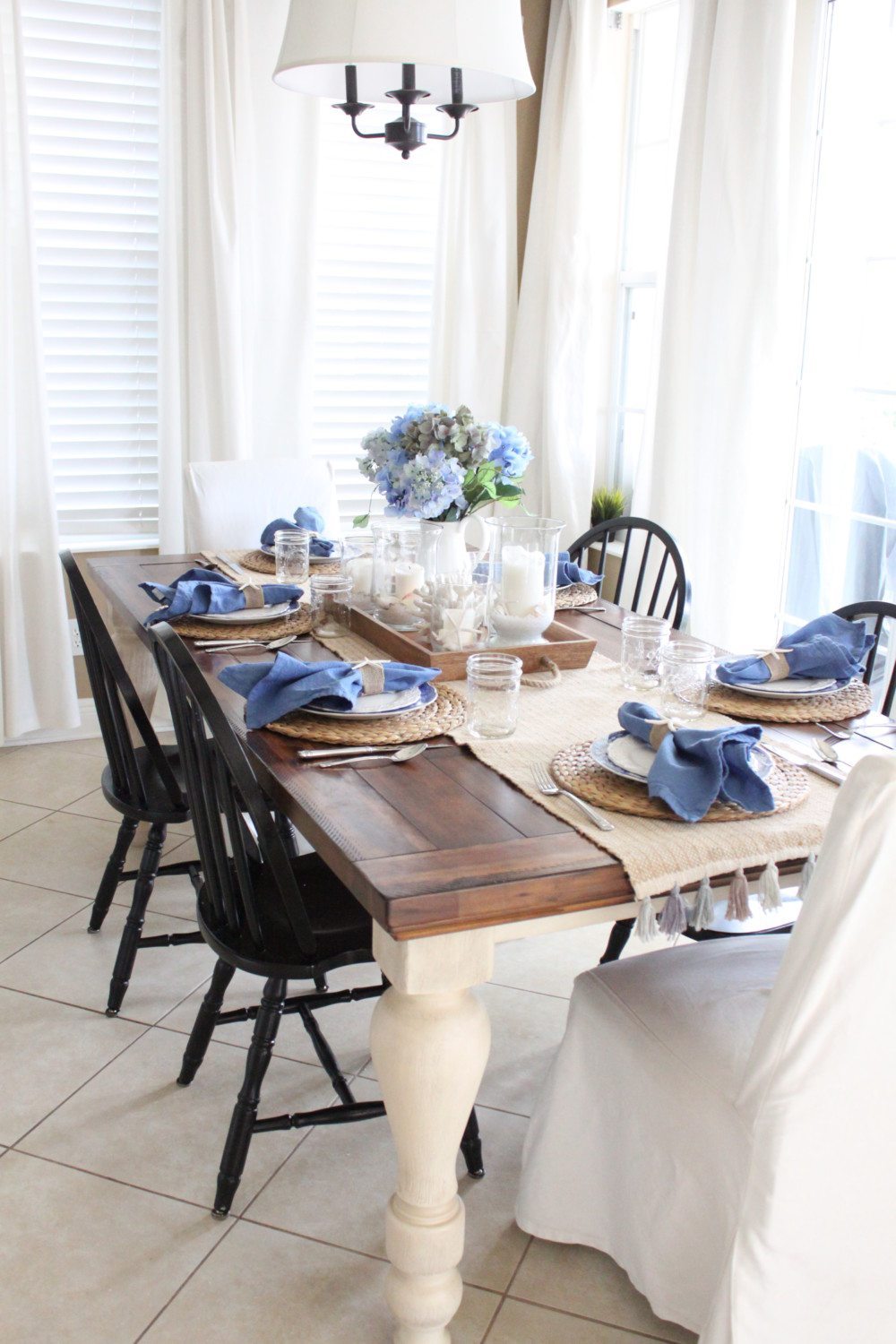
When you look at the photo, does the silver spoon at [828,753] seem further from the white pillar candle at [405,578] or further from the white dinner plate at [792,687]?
the white pillar candle at [405,578]

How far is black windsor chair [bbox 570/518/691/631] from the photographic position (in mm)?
2924

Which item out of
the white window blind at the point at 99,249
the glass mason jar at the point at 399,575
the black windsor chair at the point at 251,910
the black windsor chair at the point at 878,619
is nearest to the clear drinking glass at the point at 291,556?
the glass mason jar at the point at 399,575

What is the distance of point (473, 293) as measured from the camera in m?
4.12

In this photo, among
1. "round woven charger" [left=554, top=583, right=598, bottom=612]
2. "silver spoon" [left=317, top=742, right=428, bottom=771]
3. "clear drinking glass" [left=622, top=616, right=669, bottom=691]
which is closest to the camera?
"silver spoon" [left=317, top=742, right=428, bottom=771]

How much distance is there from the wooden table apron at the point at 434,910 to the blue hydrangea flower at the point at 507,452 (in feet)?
2.63

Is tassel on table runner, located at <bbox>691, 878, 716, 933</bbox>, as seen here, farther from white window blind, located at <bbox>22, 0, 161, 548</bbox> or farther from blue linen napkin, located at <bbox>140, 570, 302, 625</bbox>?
white window blind, located at <bbox>22, 0, 161, 548</bbox>

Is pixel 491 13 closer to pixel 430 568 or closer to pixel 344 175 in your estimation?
pixel 430 568

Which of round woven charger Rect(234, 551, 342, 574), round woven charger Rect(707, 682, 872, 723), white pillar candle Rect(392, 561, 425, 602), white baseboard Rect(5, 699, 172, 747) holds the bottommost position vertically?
white baseboard Rect(5, 699, 172, 747)

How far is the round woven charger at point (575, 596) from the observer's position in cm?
271

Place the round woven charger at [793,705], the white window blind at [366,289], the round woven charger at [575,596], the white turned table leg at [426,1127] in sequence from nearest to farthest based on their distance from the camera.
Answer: the white turned table leg at [426,1127] < the round woven charger at [793,705] < the round woven charger at [575,596] < the white window blind at [366,289]

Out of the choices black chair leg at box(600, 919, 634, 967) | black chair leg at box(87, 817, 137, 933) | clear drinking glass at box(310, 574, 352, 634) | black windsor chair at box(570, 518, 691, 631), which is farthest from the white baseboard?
black chair leg at box(600, 919, 634, 967)

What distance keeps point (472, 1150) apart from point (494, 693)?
76 cm

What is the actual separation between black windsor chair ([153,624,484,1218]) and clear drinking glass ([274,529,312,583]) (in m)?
0.72

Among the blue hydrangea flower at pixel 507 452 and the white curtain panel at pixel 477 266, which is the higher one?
the white curtain panel at pixel 477 266
